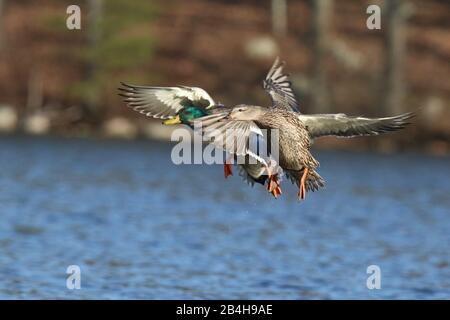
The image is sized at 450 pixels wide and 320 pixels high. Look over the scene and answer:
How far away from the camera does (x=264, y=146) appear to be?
56.7 ft

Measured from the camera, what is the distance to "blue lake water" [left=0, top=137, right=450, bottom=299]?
24.7 meters

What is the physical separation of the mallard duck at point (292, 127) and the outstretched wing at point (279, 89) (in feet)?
0.07

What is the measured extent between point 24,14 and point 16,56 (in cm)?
417

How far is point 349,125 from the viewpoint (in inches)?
724

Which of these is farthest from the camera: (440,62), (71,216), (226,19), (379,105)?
(226,19)

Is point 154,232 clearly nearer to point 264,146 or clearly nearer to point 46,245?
point 46,245

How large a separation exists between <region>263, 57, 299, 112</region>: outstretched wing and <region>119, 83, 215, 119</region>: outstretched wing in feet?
3.69

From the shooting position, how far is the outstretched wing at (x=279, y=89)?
19102 mm
